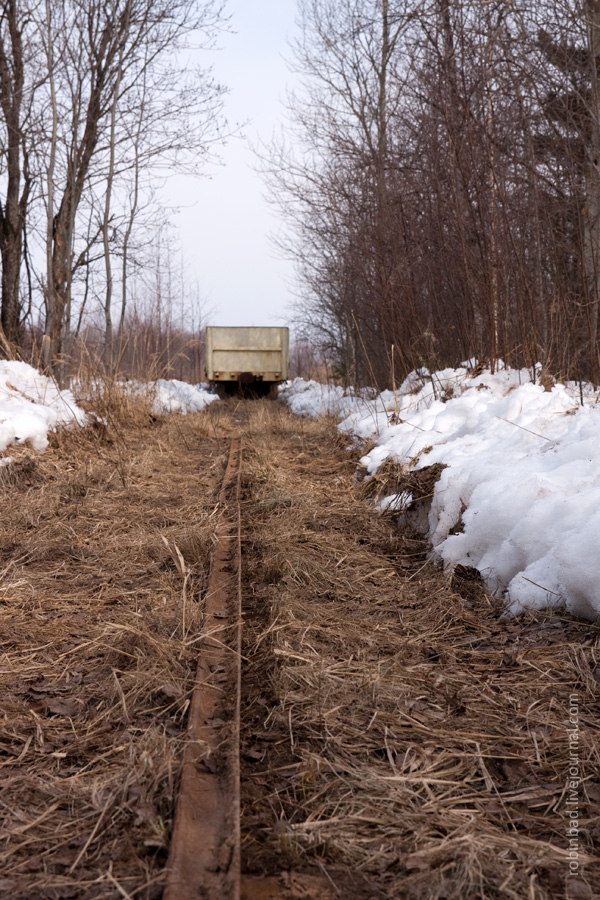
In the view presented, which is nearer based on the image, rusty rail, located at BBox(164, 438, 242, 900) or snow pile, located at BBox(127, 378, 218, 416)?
rusty rail, located at BBox(164, 438, 242, 900)

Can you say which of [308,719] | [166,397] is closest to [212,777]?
[308,719]

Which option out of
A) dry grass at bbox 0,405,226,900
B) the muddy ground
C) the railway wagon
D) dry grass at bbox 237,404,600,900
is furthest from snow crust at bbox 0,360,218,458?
the railway wagon

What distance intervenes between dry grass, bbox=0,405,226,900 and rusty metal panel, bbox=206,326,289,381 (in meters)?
15.1

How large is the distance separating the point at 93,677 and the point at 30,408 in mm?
5539

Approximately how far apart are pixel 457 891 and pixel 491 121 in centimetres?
763

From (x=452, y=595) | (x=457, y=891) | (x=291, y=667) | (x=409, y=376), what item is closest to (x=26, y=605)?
(x=291, y=667)

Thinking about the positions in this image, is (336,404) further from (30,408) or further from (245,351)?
(245,351)

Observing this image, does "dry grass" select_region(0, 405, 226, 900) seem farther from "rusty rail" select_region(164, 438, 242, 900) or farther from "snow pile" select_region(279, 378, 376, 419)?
"snow pile" select_region(279, 378, 376, 419)

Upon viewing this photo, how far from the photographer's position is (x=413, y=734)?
7.36 ft

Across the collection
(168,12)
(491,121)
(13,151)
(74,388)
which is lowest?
(74,388)

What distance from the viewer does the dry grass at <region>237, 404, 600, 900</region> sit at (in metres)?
1.66

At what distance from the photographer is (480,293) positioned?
8109mm

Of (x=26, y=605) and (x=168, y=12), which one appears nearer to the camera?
(x=26, y=605)

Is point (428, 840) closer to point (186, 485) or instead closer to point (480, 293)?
point (186, 485)
